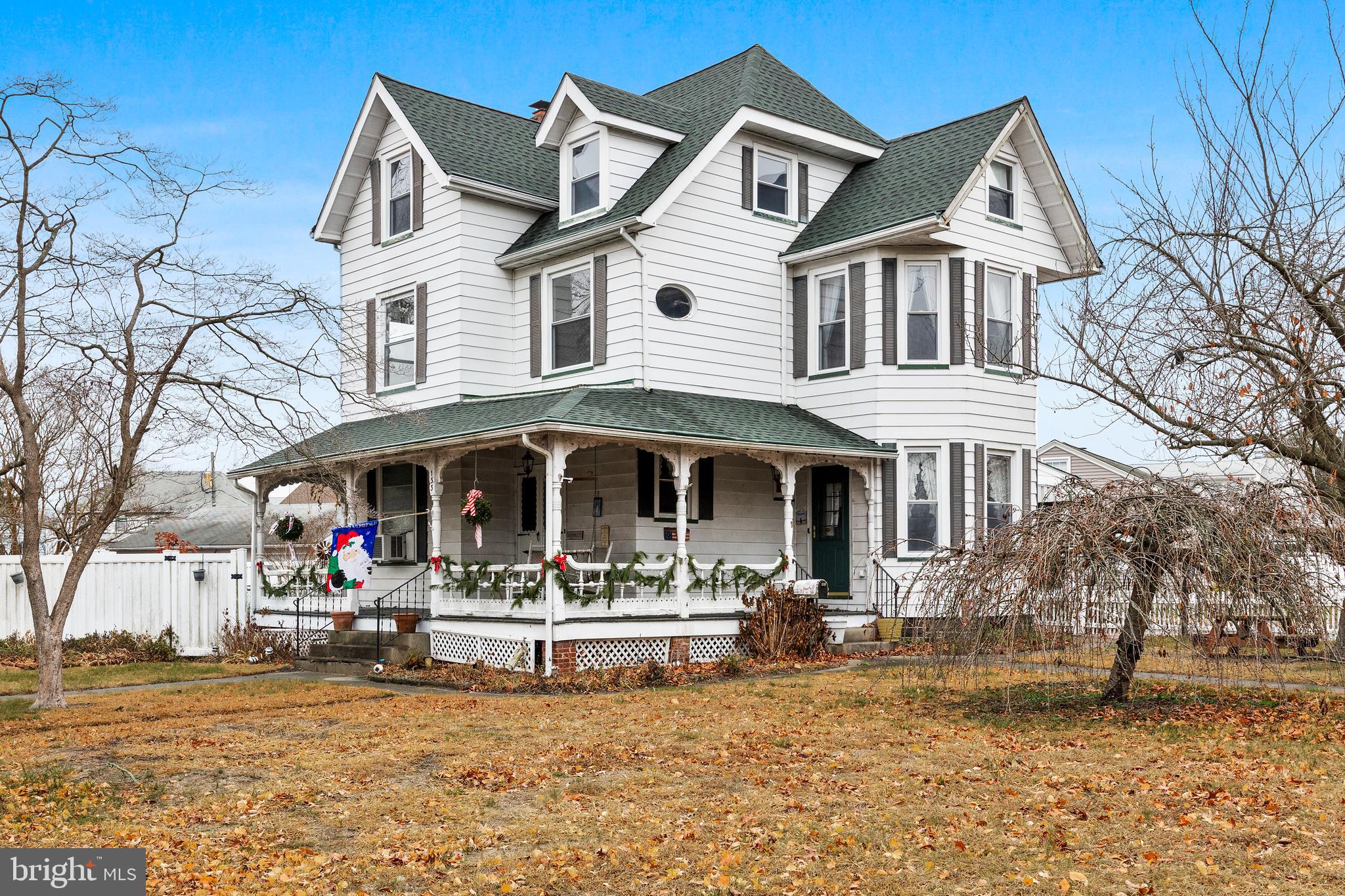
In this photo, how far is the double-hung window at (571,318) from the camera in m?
20.3

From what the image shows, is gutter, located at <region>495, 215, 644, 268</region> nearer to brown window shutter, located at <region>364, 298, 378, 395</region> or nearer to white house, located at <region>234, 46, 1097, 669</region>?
white house, located at <region>234, 46, 1097, 669</region>

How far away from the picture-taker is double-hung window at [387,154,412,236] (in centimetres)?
2233

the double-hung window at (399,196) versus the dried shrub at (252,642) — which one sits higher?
the double-hung window at (399,196)

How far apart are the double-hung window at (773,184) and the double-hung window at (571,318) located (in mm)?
3402

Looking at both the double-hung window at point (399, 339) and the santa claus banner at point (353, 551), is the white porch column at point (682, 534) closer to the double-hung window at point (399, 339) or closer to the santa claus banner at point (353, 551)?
the santa claus banner at point (353, 551)

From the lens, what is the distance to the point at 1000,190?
21453 mm

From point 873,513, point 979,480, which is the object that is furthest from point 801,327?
point 979,480

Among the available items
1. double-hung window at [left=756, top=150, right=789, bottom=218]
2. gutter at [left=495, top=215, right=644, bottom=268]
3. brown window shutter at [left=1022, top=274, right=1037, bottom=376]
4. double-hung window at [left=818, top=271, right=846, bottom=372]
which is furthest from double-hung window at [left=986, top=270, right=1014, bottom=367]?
gutter at [left=495, top=215, right=644, bottom=268]

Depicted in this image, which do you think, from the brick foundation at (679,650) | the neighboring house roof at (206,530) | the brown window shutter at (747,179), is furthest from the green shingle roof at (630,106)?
the neighboring house roof at (206,530)

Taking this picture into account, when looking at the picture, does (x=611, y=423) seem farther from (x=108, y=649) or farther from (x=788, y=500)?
(x=108, y=649)

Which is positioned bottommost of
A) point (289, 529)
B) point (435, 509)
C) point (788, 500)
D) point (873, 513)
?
point (289, 529)

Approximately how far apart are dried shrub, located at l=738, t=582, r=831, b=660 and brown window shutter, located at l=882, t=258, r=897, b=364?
442 centimetres

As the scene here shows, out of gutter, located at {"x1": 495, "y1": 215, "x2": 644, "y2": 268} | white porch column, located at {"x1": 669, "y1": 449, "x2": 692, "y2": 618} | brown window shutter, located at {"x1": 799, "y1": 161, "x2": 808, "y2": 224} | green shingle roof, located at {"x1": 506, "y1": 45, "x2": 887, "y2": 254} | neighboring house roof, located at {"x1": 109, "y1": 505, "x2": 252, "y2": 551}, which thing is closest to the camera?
white porch column, located at {"x1": 669, "y1": 449, "x2": 692, "y2": 618}

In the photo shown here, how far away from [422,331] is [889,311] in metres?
8.03
